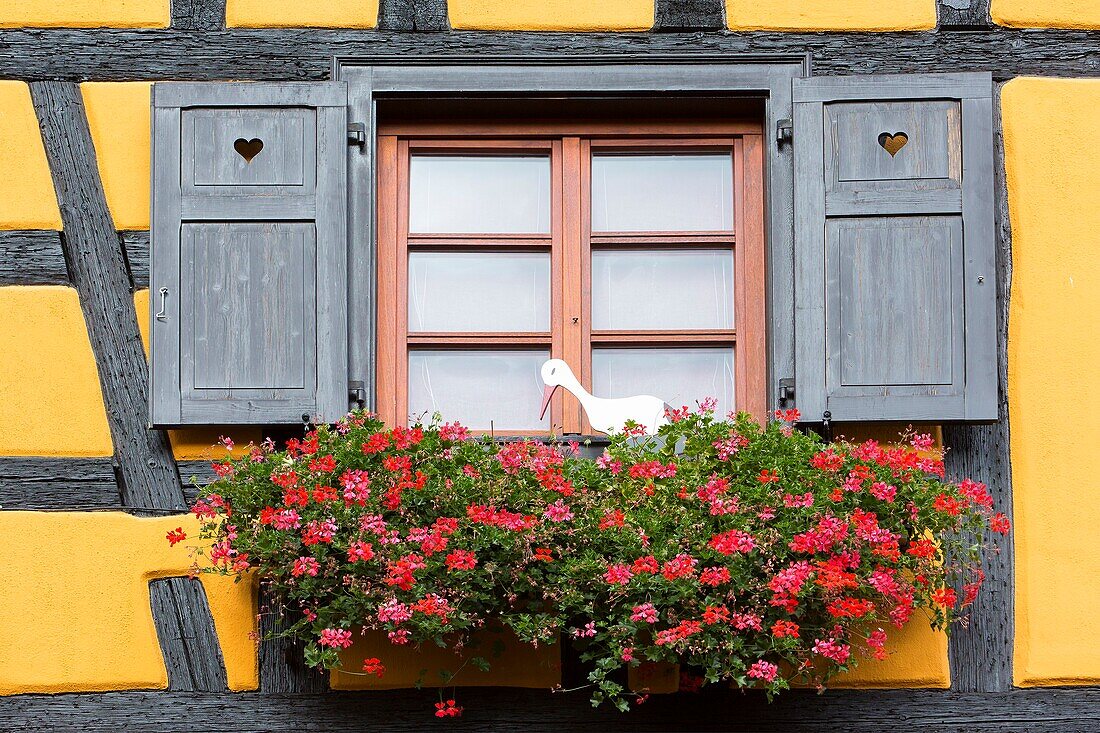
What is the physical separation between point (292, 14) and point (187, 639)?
179 cm

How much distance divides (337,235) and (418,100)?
49cm

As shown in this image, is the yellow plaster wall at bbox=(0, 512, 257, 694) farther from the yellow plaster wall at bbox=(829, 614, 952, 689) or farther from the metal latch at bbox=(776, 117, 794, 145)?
the metal latch at bbox=(776, 117, 794, 145)

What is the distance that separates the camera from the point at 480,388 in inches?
176

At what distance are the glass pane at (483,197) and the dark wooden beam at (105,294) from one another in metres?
0.88

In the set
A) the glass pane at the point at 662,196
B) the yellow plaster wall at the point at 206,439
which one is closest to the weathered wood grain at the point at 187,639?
the yellow plaster wall at the point at 206,439

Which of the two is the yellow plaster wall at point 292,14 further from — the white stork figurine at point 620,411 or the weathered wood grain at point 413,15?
the white stork figurine at point 620,411

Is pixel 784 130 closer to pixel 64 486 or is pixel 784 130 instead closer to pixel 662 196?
pixel 662 196

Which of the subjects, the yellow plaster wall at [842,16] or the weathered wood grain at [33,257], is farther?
the yellow plaster wall at [842,16]

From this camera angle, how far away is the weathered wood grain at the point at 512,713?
13.5 ft

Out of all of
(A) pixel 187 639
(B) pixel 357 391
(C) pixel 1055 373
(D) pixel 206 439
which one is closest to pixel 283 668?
(A) pixel 187 639

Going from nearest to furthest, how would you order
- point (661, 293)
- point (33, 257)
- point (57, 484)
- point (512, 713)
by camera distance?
point (512, 713) → point (57, 484) → point (33, 257) → point (661, 293)

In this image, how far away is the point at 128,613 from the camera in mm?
4156

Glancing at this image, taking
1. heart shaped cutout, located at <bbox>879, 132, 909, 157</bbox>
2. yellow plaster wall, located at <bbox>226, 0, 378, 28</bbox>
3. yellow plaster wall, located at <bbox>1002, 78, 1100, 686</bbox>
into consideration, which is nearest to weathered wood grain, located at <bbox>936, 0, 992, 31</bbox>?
yellow plaster wall, located at <bbox>1002, 78, 1100, 686</bbox>

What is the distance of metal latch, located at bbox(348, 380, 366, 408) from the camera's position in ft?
13.9
